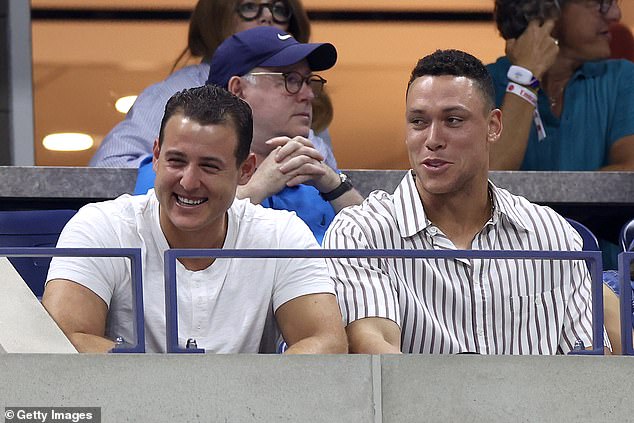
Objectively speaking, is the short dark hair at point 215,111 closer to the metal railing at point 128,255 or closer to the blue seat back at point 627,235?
the metal railing at point 128,255

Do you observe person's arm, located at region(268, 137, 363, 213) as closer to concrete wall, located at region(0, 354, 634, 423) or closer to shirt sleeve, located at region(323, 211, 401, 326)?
shirt sleeve, located at region(323, 211, 401, 326)

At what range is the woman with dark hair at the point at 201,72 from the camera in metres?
5.91

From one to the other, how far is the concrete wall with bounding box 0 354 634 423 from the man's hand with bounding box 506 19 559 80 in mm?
2894

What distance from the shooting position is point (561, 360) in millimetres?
3902

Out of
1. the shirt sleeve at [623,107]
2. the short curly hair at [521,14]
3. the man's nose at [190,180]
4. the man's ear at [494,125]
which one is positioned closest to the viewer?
the man's nose at [190,180]

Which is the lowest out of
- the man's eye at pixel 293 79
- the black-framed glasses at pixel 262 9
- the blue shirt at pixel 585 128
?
the man's eye at pixel 293 79

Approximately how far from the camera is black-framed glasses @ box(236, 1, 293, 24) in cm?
604

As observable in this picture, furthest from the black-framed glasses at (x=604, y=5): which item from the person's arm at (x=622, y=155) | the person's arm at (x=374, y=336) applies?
the person's arm at (x=374, y=336)

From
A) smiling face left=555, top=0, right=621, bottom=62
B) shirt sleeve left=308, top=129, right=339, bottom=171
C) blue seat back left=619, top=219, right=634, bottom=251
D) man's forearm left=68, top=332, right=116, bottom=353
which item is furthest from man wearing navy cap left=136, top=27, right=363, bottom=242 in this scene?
smiling face left=555, top=0, right=621, bottom=62

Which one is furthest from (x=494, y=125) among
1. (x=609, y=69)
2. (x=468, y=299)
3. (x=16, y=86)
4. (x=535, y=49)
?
(x=16, y=86)

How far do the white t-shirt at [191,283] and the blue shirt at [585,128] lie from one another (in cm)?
234

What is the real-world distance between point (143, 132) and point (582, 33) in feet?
7.17

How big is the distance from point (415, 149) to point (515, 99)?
5.56 ft

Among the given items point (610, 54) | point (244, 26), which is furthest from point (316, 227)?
point (610, 54)
